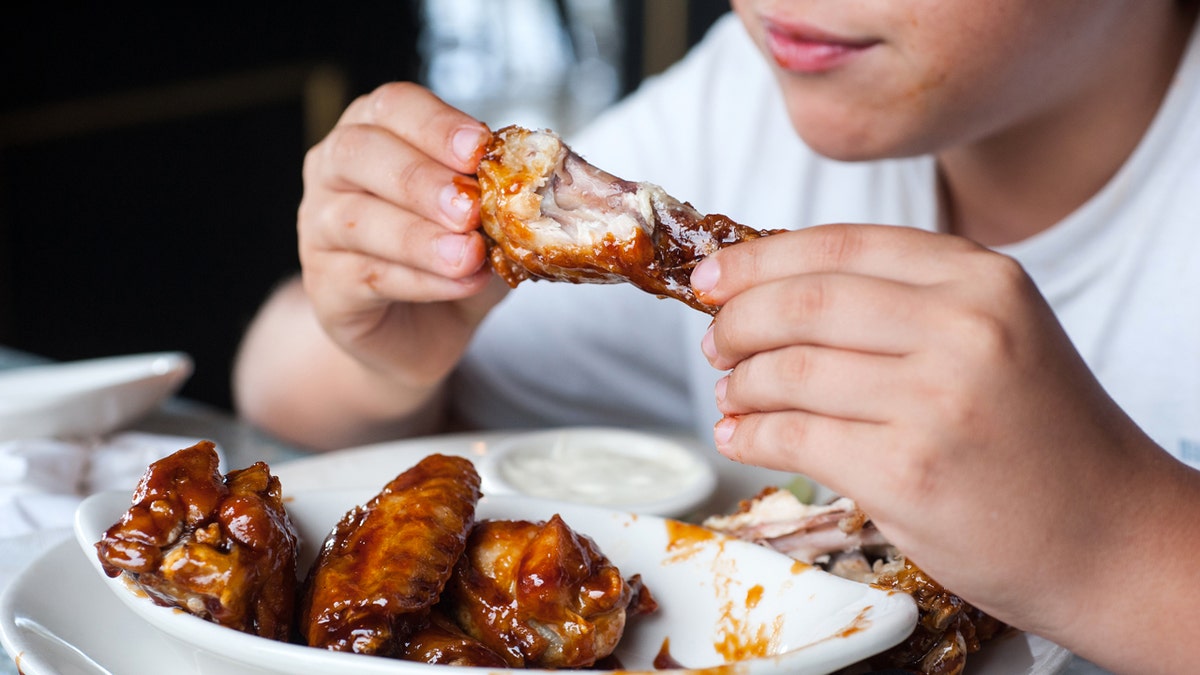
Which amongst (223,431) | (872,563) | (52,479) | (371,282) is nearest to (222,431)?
(223,431)

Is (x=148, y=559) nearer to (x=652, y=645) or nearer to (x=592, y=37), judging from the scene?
(x=652, y=645)

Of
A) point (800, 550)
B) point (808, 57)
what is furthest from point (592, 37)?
point (800, 550)

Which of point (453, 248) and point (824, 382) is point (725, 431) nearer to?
point (824, 382)

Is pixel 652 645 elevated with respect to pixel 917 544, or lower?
lower

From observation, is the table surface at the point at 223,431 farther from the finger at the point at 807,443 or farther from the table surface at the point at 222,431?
the finger at the point at 807,443

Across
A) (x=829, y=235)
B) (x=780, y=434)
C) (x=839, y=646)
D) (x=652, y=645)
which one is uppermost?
(x=829, y=235)

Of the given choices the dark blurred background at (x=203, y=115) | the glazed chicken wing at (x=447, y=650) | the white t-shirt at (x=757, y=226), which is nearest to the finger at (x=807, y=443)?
the glazed chicken wing at (x=447, y=650)

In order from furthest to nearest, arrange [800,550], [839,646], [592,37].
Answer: [592,37], [800,550], [839,646]
